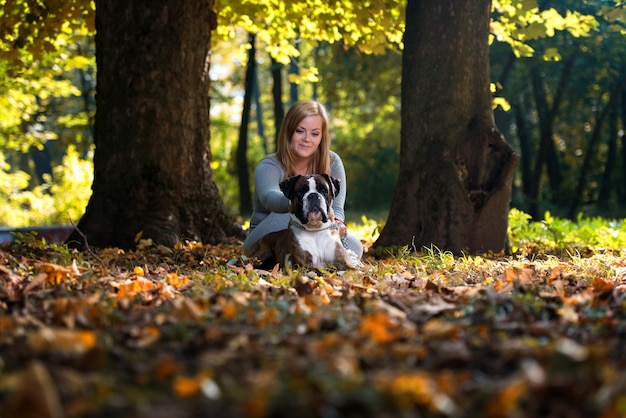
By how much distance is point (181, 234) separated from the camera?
7355mm

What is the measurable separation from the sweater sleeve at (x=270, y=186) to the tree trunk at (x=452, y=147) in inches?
66.9

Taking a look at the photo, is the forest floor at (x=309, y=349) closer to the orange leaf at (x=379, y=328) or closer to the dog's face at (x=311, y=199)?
the orange leaf at (x=379, y=328)

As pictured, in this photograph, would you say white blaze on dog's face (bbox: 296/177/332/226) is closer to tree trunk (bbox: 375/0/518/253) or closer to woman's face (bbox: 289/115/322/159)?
woman's face (bbox: 289/115/322/159)

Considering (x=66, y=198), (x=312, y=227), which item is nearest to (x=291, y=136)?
(x=312, y=227)

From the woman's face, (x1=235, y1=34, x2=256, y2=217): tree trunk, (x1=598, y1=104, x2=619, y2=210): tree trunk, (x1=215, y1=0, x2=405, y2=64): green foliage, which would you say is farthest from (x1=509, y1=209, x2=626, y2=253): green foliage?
(x1=598, y1=104, x2=619, y2=210): tree trunk

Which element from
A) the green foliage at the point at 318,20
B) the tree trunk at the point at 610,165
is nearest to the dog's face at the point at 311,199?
the green foliage at the point at 318,20

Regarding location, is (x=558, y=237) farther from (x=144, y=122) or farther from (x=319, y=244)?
(x=144, y=122)

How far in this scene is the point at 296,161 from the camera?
6.27 m

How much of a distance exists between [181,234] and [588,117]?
1736 centimetres

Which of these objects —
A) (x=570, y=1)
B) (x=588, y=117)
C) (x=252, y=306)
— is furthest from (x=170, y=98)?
(x=588, y=117)

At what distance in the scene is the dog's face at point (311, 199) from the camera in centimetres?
516

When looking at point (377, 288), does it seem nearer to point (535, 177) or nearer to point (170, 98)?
point (170, 98)

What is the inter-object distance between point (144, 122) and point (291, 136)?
200cm

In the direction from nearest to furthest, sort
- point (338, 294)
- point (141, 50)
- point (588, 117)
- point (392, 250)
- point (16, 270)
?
point (338, 294)
point (16, 270)
point (392, 250)
point (141, 50)
point (588, 117)
